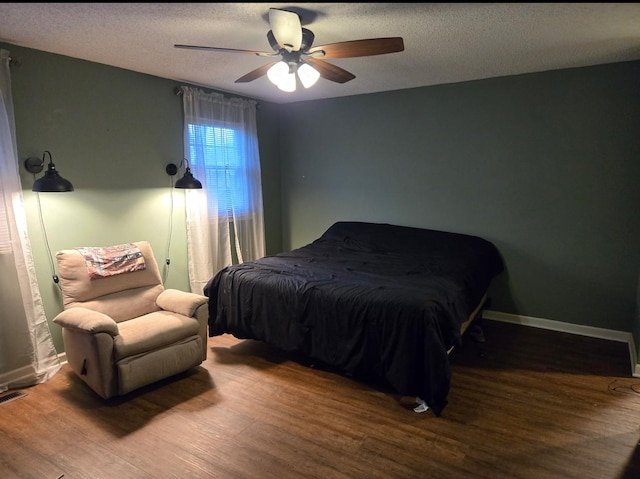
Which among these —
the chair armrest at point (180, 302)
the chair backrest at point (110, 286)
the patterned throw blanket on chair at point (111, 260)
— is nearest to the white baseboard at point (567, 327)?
the chair armrest at point (180, 302)

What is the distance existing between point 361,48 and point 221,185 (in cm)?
245

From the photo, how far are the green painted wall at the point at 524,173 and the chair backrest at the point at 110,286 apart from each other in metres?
2.48

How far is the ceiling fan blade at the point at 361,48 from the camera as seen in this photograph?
2129mm

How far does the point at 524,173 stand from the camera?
3.70m

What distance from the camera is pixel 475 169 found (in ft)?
12.9

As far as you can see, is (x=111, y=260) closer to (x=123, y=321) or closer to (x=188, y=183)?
(x=123, y=321)

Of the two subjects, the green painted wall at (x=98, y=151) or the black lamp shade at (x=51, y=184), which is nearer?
the black lamp shade at (x=51, y=184)

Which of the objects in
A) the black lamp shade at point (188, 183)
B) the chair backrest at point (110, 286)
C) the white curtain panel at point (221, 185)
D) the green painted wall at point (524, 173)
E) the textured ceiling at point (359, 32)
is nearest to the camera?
the textured ceiling at point (359, 32)

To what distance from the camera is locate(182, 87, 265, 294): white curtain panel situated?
13.0 ft

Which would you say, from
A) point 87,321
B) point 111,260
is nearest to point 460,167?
point 111,260

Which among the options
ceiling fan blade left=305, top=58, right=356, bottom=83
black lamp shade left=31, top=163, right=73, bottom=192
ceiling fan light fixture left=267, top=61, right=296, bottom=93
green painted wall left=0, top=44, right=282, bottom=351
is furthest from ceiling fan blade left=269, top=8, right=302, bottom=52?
green painted wall left=0, top=44, right=282, bottom=351

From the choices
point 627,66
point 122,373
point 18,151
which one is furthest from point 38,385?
point 627,66

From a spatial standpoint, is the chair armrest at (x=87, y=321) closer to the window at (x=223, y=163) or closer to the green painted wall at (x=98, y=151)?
the green painted wall at (x=98, y=151)

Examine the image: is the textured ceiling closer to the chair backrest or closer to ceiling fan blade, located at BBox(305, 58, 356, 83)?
ceiling fan blade, located at BBox(305, 58, 356, 83)
